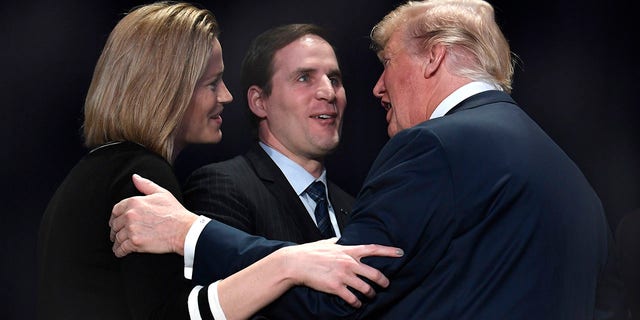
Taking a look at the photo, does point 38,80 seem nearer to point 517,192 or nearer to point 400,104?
point 400,104

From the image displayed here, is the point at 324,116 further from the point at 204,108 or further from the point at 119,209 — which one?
the point at 119,209

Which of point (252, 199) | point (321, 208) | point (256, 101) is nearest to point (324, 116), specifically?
point (256, 101)

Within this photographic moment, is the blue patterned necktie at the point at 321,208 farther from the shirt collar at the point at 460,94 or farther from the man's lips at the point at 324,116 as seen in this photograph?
the shirt collar at the point at 460,94

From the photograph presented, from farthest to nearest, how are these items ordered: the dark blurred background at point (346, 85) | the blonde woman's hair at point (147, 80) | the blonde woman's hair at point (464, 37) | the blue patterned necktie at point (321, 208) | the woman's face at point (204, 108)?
1. the dark blurred background at point (346, 85)
2. the blue patterned necktie at point (321, 208)
3. the woman's face at point (204, 108)
4. the blonde woman's hair at point (147, 80)
5. the blonde woman's hair at point (464, 37)

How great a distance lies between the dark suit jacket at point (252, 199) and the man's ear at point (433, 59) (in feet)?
2.20

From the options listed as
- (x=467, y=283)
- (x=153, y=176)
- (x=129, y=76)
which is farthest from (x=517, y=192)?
(x=129, y=76)

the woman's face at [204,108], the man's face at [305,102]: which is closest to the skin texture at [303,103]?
the man's face at [305,102]

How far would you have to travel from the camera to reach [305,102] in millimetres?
2896

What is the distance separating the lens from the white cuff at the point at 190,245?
1.92 metres

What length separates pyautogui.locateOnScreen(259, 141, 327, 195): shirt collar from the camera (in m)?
2.71

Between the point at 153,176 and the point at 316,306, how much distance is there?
460 mm

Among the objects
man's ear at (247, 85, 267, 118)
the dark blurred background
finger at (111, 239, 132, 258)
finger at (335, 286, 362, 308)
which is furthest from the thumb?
the dark blurred background

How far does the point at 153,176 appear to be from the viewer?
1.97 meters

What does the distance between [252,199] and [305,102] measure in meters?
0.56
